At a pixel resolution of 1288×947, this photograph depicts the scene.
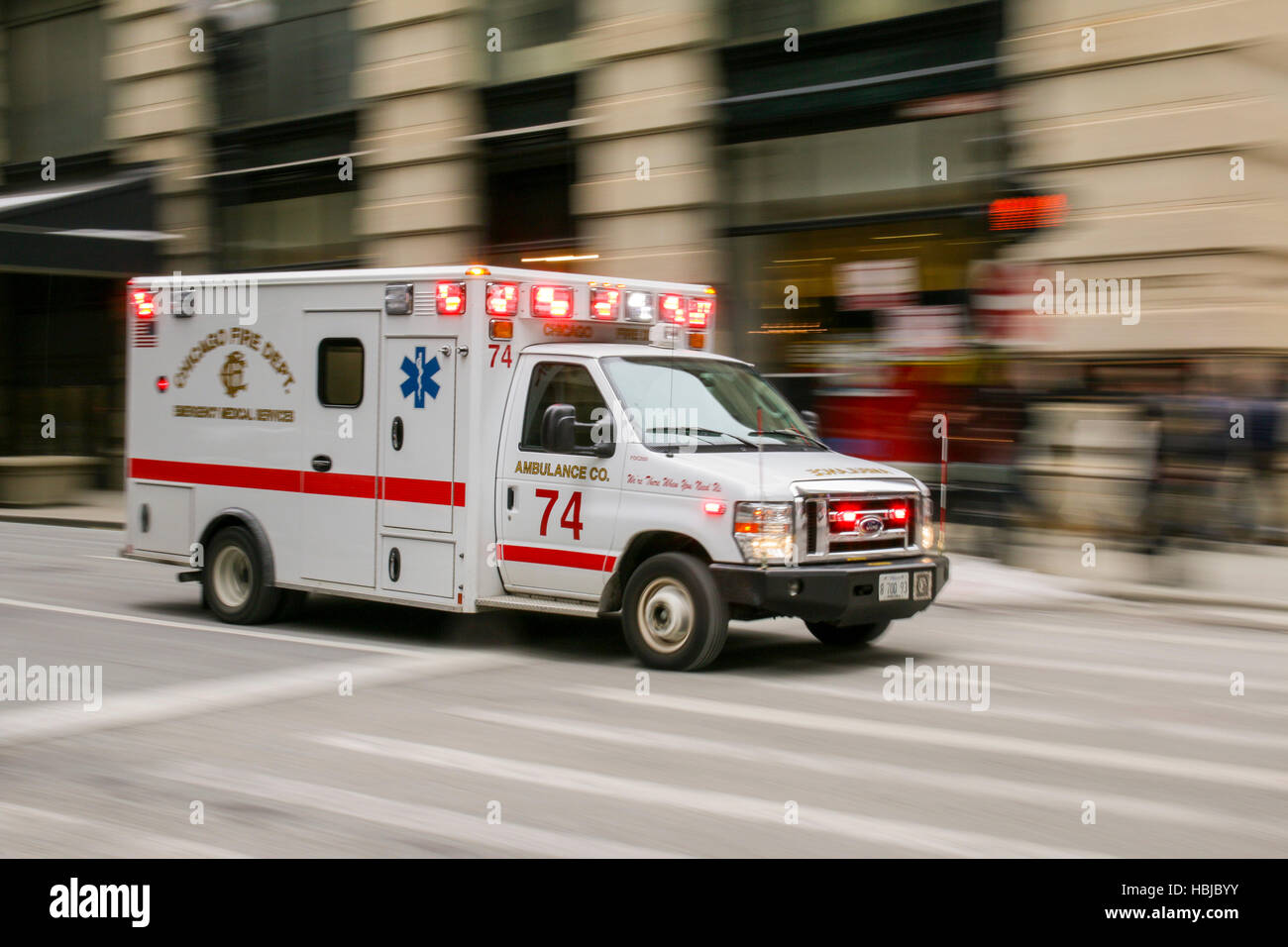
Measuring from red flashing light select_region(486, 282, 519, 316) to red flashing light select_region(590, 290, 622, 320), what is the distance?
620 mm

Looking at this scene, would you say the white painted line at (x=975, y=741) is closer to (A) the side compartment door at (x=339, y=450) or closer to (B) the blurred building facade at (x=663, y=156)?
(A) the side compartment door at (x=339, y=450)

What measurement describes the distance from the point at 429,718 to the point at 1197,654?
5.46 metres

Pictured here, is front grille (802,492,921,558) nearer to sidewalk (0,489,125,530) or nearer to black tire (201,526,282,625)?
black tire (201,526,282,625)

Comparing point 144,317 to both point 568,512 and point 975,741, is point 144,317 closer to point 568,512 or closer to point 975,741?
point 568,512

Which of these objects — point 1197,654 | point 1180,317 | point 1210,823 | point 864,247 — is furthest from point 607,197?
point 1210,823

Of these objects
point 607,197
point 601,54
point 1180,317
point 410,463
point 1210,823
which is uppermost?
point 601,54

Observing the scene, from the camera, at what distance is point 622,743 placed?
7320 millimetres

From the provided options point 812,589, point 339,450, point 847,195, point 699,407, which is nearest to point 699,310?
point 699,407

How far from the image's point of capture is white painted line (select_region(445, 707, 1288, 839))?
6.04m

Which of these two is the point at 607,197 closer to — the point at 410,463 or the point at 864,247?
the point at 864,247

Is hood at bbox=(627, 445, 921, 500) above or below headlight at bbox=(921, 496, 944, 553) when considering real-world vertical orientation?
above

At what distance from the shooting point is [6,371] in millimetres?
27266

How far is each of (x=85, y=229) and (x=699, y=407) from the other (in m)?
16.3

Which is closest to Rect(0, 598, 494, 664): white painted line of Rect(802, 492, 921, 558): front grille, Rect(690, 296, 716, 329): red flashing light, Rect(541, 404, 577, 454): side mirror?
Rect(541, 404, 577, 454): side mirror
